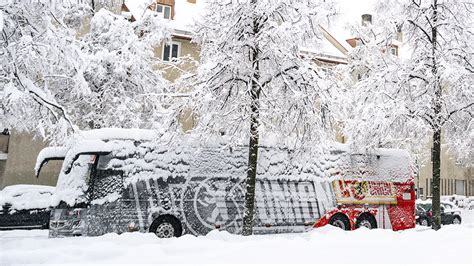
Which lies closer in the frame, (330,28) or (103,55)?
(330,28)

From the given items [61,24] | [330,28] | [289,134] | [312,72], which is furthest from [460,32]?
[61,24]

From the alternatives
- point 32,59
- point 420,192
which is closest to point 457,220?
point 420,192

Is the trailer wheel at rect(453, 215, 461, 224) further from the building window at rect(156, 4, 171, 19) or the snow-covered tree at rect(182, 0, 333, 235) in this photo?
the building window at rect(156, 4, 171, 19)

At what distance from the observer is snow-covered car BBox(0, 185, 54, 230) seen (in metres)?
13.8

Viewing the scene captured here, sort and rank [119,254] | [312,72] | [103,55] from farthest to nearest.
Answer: [103,55] < [312,72] < [119,254]

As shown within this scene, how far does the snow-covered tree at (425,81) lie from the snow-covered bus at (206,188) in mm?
1812

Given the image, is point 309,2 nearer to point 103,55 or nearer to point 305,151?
point 305,151

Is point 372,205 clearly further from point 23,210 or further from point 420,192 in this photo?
point 420,192

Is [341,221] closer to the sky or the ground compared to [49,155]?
closer to the ground

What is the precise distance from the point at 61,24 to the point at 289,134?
239 inches

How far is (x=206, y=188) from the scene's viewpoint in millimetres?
12664

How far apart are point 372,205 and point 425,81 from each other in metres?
4.52

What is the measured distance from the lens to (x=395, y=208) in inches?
610

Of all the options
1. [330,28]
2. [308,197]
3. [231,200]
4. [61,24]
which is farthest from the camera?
[308,197]
